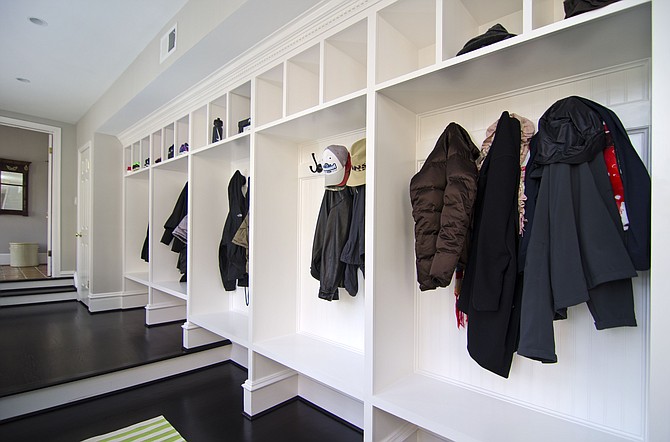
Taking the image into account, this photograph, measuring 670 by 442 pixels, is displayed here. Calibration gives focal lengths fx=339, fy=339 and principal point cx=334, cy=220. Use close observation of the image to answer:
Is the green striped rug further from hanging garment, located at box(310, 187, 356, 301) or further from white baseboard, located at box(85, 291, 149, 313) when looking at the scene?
white baseboard, located at box(85, 291, 149, 313)

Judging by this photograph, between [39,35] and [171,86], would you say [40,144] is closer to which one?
[39,35]

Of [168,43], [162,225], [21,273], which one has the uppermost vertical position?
[168,43]

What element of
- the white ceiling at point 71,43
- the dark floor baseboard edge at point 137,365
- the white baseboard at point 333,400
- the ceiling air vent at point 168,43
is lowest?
the white baseboard at point 333,400

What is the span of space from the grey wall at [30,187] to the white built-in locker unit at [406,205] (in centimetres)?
573

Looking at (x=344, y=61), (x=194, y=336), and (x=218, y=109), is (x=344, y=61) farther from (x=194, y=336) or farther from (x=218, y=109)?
(x=194, y=336)

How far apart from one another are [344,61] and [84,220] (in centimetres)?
430

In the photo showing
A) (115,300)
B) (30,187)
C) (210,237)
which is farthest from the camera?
(30,187)

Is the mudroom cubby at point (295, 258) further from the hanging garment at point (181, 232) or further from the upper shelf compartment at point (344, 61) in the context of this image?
the hanging garment at point (181, 232)

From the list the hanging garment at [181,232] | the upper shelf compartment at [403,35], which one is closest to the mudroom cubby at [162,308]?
the hanging garment at [181,232]

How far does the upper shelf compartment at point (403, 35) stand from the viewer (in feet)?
4.81

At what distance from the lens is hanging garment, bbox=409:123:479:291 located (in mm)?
1265

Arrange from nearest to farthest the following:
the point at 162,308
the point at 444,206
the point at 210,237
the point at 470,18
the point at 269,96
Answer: the point at 444,206 → the point at 470,18 → the point at 269,96 → the point at 210,237 → the point at 162,308

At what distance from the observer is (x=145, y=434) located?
6.23 feet

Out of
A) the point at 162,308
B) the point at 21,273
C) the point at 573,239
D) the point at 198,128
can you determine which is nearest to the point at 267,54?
the point at 198,128
